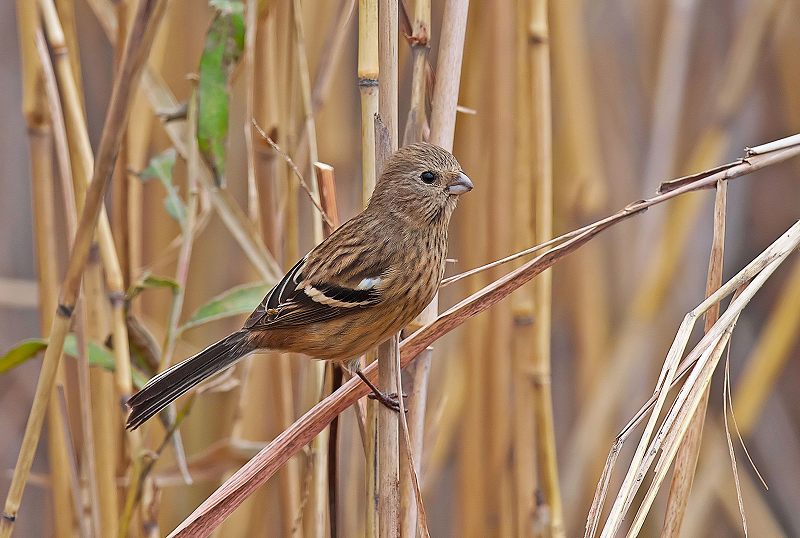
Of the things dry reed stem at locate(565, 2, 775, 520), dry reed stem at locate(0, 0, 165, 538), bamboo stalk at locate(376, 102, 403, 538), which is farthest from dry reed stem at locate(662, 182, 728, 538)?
dry reed stem at locate(565, 2, 775, 520)

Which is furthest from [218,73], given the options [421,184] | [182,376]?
[182,376]

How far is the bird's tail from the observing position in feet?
5.31

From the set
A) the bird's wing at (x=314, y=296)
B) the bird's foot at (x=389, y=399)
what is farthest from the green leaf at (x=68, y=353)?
the bird's foot at (x=389, y=399)

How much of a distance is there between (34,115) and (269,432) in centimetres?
107

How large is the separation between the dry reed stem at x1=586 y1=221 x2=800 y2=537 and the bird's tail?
0.83 meters

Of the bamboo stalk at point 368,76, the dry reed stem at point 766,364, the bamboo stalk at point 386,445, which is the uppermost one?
the bamboo stalk at point 368,76

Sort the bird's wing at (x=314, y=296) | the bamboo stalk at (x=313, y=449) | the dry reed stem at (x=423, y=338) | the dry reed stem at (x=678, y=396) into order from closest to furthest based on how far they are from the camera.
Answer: the dry reed stem at (x=678, y=396) → the dry reed stem at (x=423, y=338) → the bamboo stalk at (x=313, y=449) → the bird's wing at (x=314, y=296)

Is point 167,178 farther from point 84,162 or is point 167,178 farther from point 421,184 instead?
point 421,184

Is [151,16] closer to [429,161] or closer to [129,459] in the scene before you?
[429,161]

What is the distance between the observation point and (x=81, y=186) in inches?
73.0

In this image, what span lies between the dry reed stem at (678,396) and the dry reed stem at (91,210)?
0.82 metres

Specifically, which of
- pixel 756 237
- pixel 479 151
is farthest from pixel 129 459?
pixel 756 237

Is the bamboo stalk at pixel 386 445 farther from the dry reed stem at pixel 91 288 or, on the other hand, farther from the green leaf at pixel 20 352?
the green leaf at pixel 20 352

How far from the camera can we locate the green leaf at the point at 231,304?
180 cm
